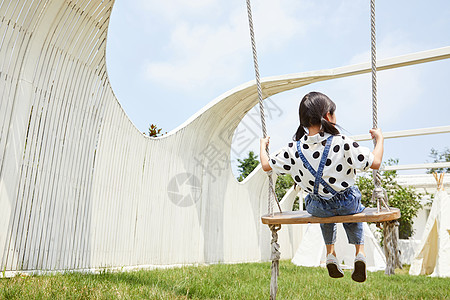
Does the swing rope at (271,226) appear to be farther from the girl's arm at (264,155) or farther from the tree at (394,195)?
the tree at (394,195)

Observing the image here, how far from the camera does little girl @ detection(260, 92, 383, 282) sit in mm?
2808

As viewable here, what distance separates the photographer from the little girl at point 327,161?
2.81 metres

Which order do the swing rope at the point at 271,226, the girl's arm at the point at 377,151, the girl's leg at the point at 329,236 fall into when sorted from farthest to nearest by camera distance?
the girl's leg at the point at 329,236
the swing rope at the point at 271,226
the girl's arm at the point at 377,151

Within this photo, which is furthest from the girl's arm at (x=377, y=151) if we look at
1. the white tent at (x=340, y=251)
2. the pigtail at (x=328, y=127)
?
the white tent at (x=340, y=251)

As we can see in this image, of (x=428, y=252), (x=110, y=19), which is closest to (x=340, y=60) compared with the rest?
(x=110, y=19)

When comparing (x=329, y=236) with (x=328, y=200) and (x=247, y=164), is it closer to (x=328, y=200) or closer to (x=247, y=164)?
(x=328, y=200)

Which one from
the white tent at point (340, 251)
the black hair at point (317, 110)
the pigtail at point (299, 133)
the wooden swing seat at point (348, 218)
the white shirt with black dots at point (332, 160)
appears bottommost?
the white tent at point (340, 251)

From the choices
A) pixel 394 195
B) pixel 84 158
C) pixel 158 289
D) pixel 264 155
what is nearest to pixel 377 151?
pixel 264 155

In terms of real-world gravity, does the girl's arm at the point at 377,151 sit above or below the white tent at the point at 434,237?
above

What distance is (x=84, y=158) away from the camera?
5723 millimetres

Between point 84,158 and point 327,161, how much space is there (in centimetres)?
405

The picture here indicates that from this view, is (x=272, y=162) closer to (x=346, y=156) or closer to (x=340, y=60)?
(x=346, y=156)

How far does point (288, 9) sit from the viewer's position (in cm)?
447

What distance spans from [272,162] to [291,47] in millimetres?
1737
